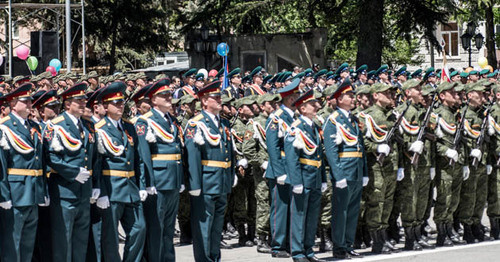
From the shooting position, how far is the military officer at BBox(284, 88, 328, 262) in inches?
407

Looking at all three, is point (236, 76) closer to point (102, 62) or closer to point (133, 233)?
point (133, 233)

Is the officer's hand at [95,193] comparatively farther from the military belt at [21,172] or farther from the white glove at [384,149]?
the white glove at [384,149]

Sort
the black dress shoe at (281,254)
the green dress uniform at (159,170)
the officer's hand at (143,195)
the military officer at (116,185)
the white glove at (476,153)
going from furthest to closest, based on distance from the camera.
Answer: the white glove at (476,153)
the black dress shoe at (281,254)
the green dress uniform at (159,170)
the officer's hand at (143,195)
the military officer at (116,185)

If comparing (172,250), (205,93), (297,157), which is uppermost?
(205,93)

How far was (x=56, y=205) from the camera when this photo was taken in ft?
29.0

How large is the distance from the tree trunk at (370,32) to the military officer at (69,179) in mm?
16550

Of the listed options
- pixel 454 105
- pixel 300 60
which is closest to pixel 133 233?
pixel 454 105

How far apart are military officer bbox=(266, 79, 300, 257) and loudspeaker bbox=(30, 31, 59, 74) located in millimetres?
14102

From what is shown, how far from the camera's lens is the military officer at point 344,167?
35.0 ft

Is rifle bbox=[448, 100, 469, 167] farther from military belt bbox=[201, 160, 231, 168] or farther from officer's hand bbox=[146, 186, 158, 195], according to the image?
officer's hand bbox=[146, 186, 158, 195]

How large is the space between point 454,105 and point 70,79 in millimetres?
A: 7092

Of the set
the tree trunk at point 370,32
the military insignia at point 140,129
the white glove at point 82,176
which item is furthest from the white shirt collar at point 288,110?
the tree trunk at point 370,32

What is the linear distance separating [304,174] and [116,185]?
7.40 ft

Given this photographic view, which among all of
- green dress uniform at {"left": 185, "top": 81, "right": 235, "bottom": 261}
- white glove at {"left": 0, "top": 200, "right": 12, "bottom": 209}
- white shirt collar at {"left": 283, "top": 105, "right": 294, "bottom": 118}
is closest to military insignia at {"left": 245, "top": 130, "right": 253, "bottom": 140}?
white shirt collar at {"left": 283, "top": 105, "right": 294, "bottom": 118}
